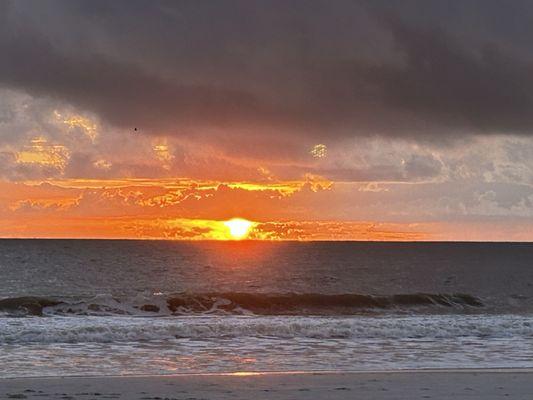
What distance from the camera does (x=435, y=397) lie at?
1405 centimetres

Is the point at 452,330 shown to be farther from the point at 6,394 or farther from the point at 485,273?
the point at 485,273

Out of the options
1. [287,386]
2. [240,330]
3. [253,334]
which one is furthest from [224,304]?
[287,386]

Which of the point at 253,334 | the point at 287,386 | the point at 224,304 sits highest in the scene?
the point at 224,304

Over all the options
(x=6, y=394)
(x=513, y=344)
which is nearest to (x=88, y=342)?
Result: (x=6, y=394)

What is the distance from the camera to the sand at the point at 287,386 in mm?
14102

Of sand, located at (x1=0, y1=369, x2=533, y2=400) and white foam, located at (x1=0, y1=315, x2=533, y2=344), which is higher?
white foam, located at (x1=0, y1=315, x2=533, y2=344)

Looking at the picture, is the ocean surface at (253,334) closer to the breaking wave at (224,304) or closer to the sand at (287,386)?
the breaking wave at (224,304)

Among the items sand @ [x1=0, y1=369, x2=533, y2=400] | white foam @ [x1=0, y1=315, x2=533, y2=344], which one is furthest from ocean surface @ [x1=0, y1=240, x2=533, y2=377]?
sand @ [x1=0, y1=369, x2=533, y2=400]

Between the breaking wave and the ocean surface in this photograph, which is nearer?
the ocean surface

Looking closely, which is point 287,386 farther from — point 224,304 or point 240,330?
point 224,304

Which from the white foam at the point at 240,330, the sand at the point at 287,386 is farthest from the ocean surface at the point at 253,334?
the sand at the point at 287,386

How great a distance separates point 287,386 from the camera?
15.1 meters

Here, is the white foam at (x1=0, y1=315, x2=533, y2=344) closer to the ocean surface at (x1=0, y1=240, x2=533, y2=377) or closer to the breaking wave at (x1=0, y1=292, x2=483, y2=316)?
the ocean surface at (x1=0, y1=240, x2=533, y2=377)

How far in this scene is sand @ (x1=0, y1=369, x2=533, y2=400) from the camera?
14.1 metres
